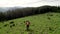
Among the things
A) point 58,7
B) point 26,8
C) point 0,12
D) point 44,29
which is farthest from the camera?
point 58,7

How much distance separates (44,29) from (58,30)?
116 inches

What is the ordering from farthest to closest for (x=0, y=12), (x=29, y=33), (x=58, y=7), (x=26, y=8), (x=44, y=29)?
(x=58, y=7) → (x=26, y=8) → (x=0, y=12) → (x=44, y=29) → (x=29, y=33)

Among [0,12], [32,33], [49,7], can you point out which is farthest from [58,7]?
[32,33]

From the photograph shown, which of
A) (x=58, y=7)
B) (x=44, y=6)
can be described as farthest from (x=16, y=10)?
(x=58, y=7)

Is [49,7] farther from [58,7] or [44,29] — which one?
[44,29]

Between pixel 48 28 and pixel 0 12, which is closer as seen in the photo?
pixel 48 28

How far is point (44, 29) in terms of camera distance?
104 ft

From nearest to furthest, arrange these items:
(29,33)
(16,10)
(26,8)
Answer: (29,33)
(16,10)
(26,8)

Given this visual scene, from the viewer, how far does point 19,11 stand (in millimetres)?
56969

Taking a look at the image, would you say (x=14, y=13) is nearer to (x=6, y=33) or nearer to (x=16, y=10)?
(x=16, y=10)

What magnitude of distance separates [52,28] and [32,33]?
17.9ft

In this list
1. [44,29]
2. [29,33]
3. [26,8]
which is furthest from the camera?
[26,8]

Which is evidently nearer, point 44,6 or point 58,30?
point 58,30

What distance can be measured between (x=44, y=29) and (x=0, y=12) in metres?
24.5
